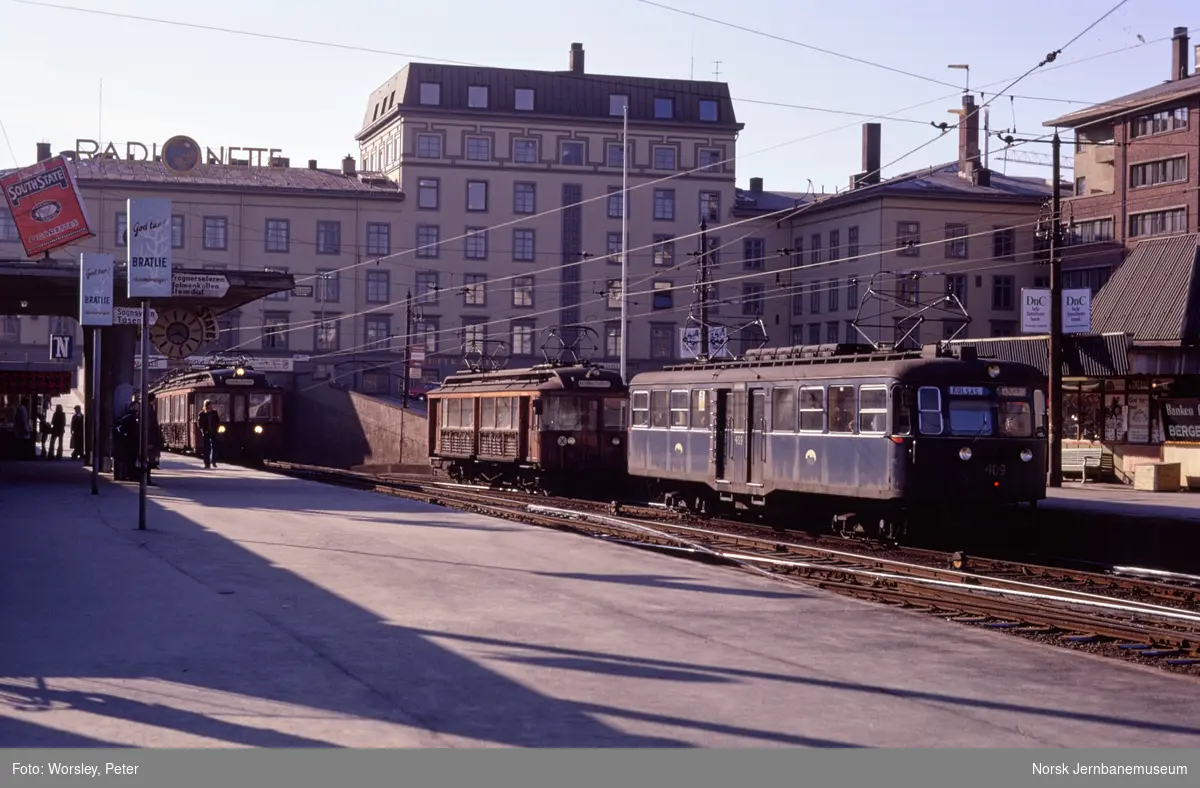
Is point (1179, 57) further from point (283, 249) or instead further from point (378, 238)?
point (283, 249)

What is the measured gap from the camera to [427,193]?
87812 mm

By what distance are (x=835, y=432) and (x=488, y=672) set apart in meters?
14.3

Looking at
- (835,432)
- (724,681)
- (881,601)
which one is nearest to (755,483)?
(835,432)

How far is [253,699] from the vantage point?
9.28 m

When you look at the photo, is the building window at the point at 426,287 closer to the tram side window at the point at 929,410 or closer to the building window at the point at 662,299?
the building window at the point at 662,299

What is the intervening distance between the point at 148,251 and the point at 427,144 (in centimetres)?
7020

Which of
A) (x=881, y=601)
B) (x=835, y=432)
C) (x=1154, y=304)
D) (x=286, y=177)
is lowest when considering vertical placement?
(x=881, y=601)

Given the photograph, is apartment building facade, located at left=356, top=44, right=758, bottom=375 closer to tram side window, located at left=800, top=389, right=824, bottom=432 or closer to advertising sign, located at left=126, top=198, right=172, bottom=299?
tram side window, located at left=800, top=389, right=824, bottom=432

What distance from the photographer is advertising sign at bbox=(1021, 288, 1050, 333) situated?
40906 mm

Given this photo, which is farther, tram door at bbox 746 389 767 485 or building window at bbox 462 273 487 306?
building window at bbox 462 273 487 306

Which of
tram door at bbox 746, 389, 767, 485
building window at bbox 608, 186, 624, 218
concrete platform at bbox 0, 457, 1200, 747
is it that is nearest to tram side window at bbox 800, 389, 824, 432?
tram door at bbox 746, 389, 767, 485

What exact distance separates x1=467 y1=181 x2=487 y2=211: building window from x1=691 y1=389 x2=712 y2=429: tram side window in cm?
6134

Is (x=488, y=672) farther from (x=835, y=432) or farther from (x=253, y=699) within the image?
(x=835, y=432)

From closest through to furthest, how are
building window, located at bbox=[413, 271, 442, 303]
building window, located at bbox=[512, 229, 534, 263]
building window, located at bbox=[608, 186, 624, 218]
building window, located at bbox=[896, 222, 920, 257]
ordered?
1. building window, located at bbox=[896, 222, 920, 257]
2. building window, located at bbox=[413, 271, 442, 303]
3. building window, located at bbox=[512, 229, 534, 263]
4. building window, located at bbox=[608, 186, 624, 218]
